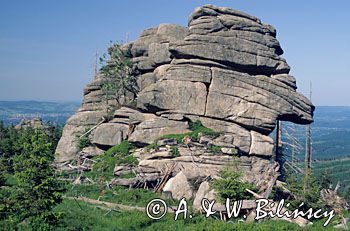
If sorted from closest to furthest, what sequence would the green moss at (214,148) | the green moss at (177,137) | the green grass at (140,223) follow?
the green grass at (140,223) → the green moss at (214,148) → the green moss at (177,137)

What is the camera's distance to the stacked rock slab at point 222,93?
4503cm

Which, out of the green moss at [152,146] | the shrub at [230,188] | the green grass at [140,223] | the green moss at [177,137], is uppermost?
the green moss at [177,137]

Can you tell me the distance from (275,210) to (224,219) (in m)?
3.94

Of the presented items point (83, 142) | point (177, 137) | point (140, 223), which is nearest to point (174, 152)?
point (177, 137)

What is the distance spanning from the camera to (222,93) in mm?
46094

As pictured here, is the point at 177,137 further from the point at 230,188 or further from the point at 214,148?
the point at 230,188

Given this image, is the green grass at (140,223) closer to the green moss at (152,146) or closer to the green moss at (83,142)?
the green moss at (152,146)

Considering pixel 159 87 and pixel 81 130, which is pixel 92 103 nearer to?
pixel 81 130

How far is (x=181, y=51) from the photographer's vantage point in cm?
4716

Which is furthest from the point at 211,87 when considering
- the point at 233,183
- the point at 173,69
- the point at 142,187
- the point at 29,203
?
the point at 29,203

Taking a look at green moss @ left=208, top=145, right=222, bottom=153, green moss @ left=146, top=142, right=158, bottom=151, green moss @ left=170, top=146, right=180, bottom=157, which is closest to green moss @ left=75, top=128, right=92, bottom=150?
green moss @ left=146, top=142, right=158, bottom=151

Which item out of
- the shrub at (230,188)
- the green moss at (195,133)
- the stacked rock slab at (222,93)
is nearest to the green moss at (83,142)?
the stacked rock slab at (222,93)

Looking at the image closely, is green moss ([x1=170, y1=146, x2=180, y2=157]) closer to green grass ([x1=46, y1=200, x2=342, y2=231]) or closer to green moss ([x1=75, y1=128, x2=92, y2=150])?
green grass ([x1=46, y1=200, x2=342, y2=231])

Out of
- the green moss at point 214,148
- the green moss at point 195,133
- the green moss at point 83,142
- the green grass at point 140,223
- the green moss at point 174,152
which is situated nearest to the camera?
the green grass at point 140,223
